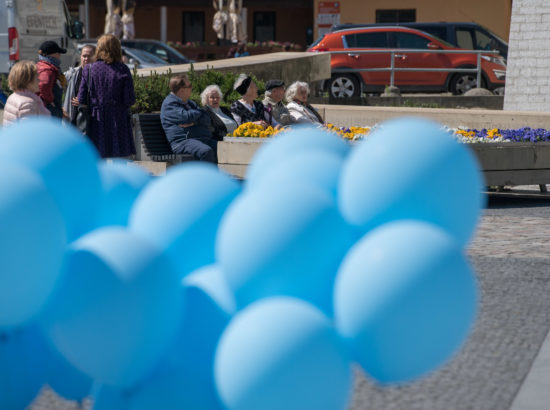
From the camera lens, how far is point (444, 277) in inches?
133

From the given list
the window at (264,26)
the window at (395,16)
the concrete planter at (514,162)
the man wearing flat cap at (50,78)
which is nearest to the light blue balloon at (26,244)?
the man wearing flat cap at (50,78)

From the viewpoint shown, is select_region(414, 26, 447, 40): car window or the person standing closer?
the person standing

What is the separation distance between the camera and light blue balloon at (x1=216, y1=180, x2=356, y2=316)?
338cm

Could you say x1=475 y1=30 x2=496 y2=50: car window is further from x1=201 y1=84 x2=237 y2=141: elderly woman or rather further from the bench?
the bench

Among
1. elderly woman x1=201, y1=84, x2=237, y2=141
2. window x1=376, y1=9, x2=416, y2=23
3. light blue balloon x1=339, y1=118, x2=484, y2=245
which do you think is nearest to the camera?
light blue balloon x1=339, y1=118, x2=484, y2=245

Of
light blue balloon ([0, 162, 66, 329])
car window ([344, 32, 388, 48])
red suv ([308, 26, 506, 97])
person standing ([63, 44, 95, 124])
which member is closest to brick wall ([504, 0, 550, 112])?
red suv ([308, 26, 506, 97])

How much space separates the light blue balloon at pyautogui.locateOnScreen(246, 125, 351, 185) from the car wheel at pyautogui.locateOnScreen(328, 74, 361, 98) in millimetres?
19099

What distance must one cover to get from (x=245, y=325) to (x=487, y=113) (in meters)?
11.6

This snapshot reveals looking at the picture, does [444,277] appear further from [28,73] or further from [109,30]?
[109,30]

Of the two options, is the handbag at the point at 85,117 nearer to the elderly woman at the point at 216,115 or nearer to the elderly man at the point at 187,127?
the elderly man at the point at 187,127

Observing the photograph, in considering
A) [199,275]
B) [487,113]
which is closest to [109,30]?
[487,113]

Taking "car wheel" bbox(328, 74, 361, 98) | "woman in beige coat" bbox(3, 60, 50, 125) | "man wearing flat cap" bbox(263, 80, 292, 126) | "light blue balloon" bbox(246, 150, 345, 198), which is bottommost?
"car wheel" bbox(328, 74, 361, 98)

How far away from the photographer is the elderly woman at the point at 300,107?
11.6 meters

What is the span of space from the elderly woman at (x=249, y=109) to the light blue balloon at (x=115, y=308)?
8.35 meters
